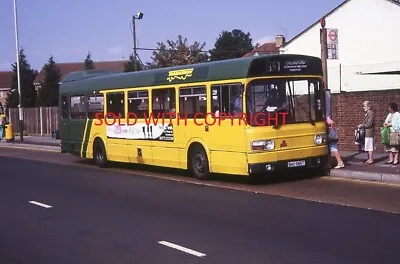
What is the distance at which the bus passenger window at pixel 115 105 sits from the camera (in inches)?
675

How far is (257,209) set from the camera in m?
9.98

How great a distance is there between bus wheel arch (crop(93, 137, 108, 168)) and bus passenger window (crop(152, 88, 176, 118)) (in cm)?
349

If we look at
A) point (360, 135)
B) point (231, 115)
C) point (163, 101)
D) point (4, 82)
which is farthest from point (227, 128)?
point (4, 82)

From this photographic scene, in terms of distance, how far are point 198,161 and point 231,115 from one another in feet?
5.86

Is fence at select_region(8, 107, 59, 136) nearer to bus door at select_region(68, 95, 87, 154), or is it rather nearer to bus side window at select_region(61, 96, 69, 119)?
bus side window at select_region(61, 96, 69, 119)

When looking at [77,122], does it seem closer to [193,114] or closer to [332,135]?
[193,114]

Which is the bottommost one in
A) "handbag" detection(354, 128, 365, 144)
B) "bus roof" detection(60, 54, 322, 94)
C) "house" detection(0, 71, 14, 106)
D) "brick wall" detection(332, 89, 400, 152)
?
"handbag" detection(354, 128, 365, 144)

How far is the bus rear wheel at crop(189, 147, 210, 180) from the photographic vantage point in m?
14.0

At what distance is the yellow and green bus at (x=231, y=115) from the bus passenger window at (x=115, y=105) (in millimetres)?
320

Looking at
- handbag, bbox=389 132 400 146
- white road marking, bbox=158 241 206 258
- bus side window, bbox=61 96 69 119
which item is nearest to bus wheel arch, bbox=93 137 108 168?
bus side window, bbox=61 96 69 119

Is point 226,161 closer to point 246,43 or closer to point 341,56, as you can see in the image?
point 341,56

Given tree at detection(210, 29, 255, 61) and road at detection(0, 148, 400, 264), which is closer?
road at detection(0, 148, 400, 264)

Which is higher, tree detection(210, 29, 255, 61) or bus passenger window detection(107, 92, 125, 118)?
tree detection(210, 29, 255, 61)

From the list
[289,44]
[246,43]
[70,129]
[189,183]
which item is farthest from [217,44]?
[189,183]
